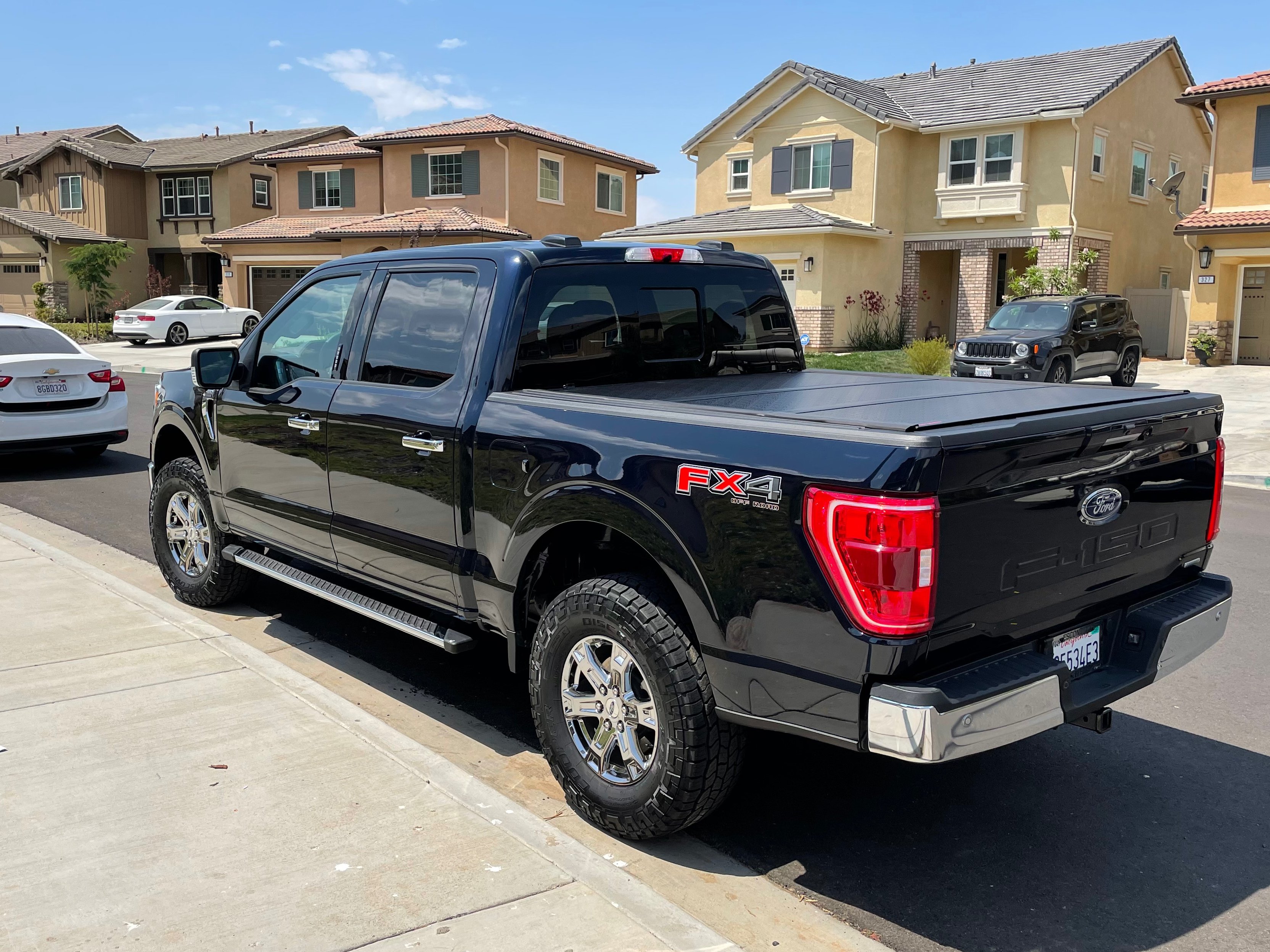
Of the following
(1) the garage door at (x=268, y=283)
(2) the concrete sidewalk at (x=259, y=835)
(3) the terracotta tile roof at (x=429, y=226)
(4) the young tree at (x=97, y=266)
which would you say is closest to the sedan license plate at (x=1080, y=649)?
(2) the concrete sidewalk at (x=259, y=835)

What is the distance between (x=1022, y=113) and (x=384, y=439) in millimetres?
28415

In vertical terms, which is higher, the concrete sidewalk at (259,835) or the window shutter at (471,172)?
the window shutter at (471,172)

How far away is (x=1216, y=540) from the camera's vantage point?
9.25m

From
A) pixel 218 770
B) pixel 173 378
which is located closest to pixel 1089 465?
pixel 218 770

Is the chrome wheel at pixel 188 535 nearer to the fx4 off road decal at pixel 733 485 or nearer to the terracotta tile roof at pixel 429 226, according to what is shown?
the fx4 off road decal at pixel 733 485

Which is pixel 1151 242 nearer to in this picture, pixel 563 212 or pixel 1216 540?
pixel 563 212

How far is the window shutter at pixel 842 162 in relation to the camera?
31.6 meters

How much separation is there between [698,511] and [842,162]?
3028 centimetres

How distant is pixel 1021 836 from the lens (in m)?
3.97

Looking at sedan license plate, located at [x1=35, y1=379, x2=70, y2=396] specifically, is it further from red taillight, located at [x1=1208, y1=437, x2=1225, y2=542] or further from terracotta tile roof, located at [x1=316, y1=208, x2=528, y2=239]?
terracotta tile roof, located at [x1=316, y1=208, x2=528, y2=239]

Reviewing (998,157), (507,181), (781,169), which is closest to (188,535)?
(998,157)

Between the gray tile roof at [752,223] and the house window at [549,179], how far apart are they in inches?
185

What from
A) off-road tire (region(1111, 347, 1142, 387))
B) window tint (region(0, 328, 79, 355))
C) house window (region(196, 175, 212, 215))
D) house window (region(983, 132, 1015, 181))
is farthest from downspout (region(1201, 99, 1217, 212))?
house window (region(196, 175, 212, 215))

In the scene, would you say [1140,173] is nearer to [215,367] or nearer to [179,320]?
[179,320]
